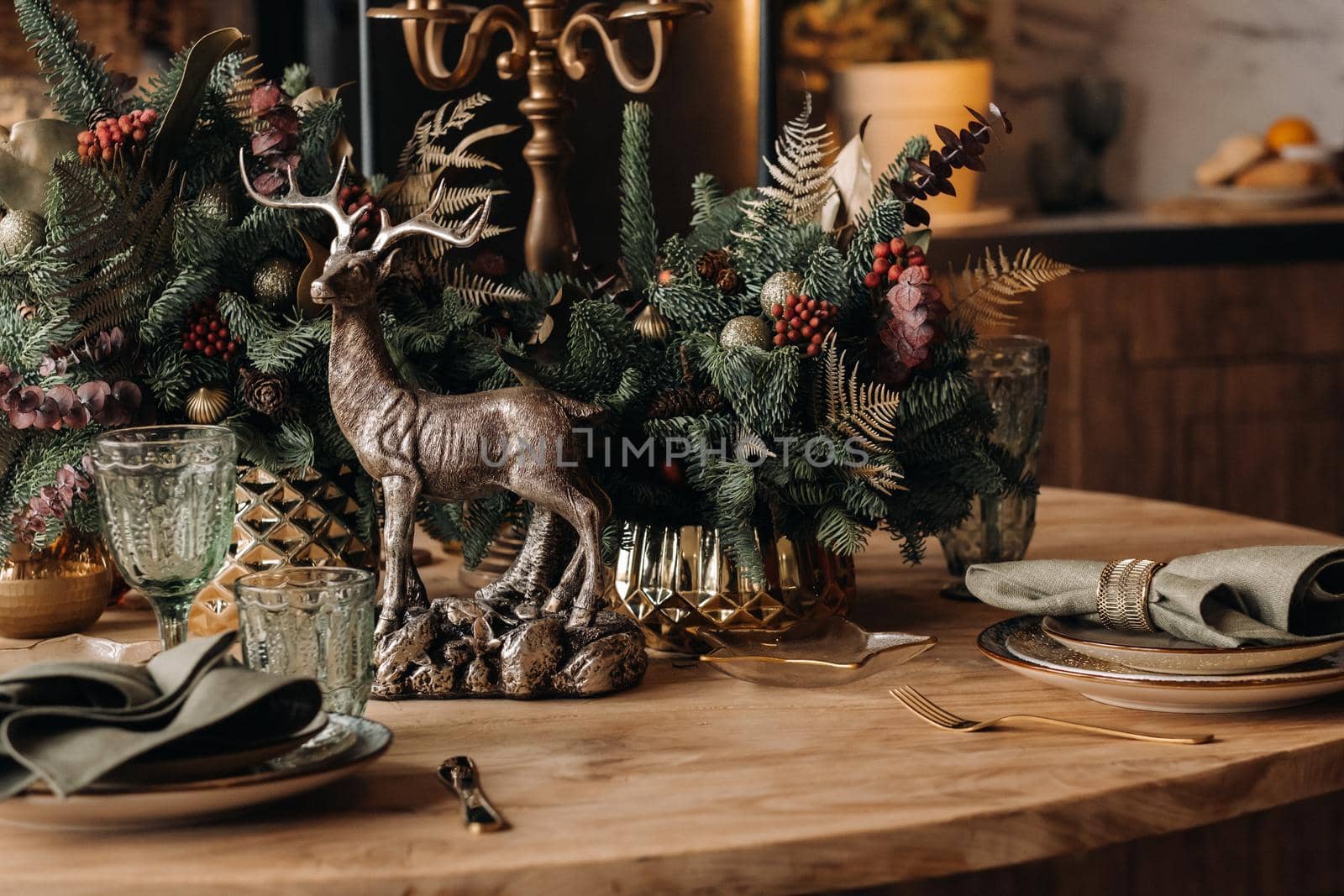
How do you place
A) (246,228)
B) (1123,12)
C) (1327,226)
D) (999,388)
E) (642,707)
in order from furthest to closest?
(1123,12)
(1327,226)
(999,388)
(246,228)
(642,707)

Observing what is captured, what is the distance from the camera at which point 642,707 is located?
39.1 inches

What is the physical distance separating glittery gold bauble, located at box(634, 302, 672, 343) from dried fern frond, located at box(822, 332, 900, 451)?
127 mm

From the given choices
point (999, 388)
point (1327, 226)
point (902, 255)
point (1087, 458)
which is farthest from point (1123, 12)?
point (902, 255)

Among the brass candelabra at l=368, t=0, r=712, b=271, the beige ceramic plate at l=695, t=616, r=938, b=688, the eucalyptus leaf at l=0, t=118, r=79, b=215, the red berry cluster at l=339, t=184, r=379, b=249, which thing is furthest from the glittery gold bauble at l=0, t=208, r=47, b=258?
the beige ceramic plate at l=695, t=616, r=938, b=688

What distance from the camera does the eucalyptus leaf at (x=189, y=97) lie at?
44.0 inches

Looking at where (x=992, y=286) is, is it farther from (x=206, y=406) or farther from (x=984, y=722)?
(x=206, y=406)

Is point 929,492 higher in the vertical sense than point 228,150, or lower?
lower

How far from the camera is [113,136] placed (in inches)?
43.3

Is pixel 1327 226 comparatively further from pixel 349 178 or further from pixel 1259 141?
pixel 349 178

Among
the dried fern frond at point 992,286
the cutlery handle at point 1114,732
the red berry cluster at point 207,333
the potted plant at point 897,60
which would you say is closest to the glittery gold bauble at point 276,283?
the red berry cluster at point 207,333

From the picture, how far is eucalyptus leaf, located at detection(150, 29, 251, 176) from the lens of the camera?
44.0 inches

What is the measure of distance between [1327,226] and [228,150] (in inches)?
109

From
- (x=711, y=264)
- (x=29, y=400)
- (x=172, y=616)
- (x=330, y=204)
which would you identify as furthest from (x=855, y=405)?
(x=29, y=400)

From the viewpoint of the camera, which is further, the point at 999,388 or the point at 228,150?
the point at 999,388
